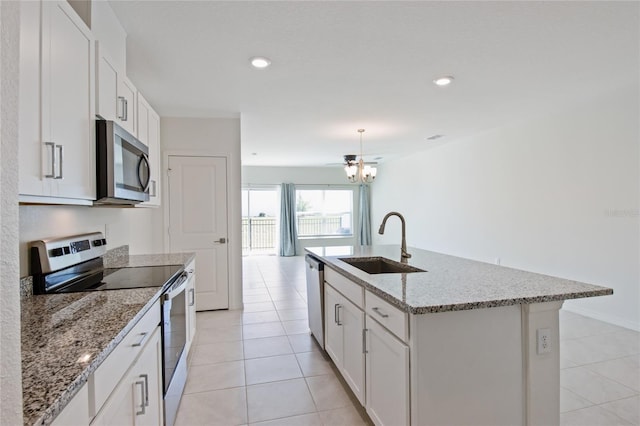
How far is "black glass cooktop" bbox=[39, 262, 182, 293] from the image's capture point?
168 cm

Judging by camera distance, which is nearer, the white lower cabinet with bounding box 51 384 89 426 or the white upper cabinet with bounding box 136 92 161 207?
the white lower cabinet with bounding box 51 384 89 426

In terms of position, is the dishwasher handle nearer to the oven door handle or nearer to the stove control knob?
the oven door handle

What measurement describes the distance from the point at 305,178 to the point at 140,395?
797 centimetres

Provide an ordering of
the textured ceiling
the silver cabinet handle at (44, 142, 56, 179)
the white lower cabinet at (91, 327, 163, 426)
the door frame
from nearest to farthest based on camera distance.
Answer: the white lower cabinet at (91, 327, 163, 426) < the silver cabinet handle at (44, 142, 56, 179) < the textured ceiling < the door frame

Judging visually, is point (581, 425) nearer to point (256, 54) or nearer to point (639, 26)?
point (639, 26)

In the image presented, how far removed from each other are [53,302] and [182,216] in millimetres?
2706

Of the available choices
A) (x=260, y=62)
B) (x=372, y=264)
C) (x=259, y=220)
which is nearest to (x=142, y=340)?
(x=372, y=264)

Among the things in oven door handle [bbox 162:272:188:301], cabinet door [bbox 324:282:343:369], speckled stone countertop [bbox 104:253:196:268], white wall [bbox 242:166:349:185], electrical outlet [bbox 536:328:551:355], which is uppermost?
white wall [bbox 242:166:349:185]

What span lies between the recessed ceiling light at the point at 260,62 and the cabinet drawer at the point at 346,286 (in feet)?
5.66

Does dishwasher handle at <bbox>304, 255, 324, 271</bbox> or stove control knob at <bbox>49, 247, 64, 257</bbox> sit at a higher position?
stove control knob at <bbox>49, 247, 64, 257</bbox>

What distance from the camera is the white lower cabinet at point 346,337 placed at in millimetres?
1954

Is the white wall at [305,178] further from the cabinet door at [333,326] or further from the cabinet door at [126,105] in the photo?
the cabinet door at [126,105]

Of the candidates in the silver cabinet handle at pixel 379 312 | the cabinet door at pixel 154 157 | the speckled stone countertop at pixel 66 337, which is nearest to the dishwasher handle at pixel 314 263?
the silver cabinet handle at pixel 379 312

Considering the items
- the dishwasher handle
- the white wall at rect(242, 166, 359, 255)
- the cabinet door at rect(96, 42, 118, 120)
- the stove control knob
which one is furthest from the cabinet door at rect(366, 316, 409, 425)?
the white wall at rect(242, 166, 359, 255)
